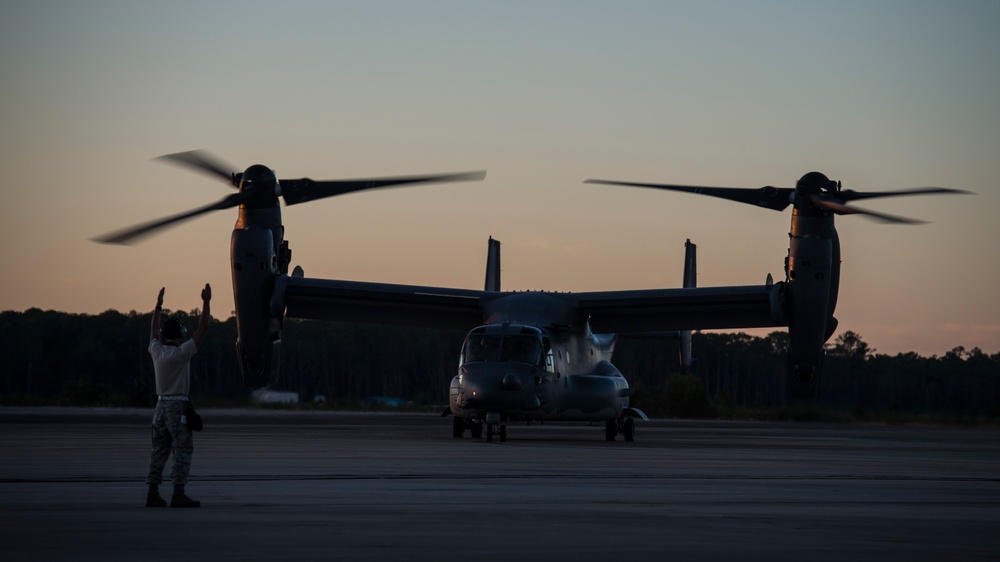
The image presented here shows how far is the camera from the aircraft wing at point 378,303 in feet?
101

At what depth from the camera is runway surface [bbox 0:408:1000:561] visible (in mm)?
8258

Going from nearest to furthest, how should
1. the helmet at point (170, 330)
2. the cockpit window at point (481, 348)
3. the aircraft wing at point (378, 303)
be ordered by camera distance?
the helmet at point (170, 330)
the cockpit window at point (481, 348)
the aircraft wing at point (378, 303)

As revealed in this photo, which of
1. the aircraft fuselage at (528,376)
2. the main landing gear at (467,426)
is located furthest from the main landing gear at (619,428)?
the main landing gear at (467,426)

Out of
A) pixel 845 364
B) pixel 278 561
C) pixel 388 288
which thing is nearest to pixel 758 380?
pixel 845 364

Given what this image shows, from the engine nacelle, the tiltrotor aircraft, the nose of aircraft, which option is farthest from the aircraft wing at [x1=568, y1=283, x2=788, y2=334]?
the engine nacelle

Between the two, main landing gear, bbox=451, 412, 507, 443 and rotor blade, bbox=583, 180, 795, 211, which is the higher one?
rotor blade, bbox=583, 180, 795, 211

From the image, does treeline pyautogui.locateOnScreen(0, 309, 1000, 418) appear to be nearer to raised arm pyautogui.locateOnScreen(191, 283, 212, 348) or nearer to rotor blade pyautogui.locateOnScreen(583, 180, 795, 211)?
rotor blade pyautogui.locateOnScreen(583, 180, 795, 211)

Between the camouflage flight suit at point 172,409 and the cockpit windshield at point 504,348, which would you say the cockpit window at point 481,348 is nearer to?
the cockpit windshield at point 504,348

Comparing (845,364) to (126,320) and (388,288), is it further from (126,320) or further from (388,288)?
(126,320)

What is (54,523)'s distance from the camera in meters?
9.41

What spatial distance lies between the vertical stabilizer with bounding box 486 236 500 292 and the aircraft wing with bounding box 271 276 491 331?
9.04 meters

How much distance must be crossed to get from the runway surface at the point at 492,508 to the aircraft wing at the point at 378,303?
1038 centimetres

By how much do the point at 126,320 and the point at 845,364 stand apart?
46098 millimetres

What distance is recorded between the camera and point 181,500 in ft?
35.9
